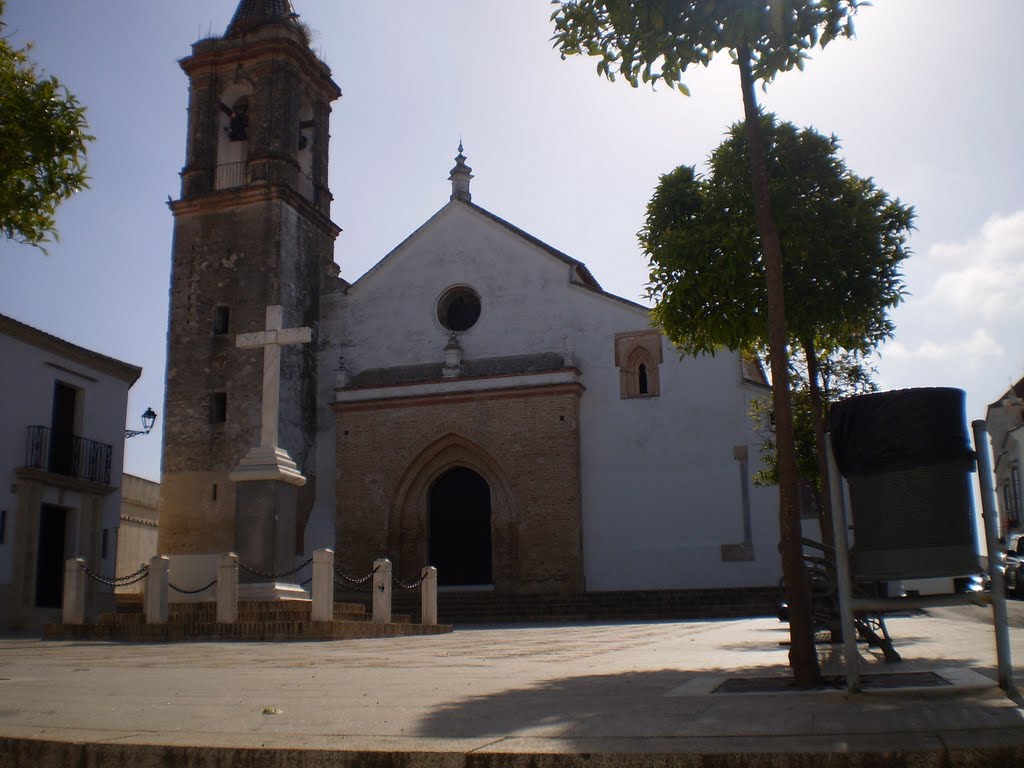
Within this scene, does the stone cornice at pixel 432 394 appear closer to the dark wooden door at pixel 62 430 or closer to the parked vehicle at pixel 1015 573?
the dark wooden door at pixel 62 430

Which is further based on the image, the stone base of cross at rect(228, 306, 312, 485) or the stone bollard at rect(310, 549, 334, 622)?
the stone base of cross at rect(228, 306, 312, 485)

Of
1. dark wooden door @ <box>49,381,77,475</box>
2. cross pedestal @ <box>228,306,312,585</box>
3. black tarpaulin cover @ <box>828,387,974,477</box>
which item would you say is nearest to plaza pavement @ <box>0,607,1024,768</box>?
black tarpaulin cover @ <box>828,387,974,477</box>

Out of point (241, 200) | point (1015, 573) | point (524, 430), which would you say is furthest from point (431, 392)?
point (1015, 573)

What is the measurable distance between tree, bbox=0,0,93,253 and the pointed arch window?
52.4ft

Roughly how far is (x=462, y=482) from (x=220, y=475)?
5.77 meters

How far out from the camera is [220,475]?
23203 millimetres

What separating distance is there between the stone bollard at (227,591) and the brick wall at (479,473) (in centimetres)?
987

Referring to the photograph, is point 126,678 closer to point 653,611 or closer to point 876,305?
point 876,305

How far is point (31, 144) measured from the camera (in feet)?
27.1

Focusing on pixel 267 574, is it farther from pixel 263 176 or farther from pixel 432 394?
pixel 263 176

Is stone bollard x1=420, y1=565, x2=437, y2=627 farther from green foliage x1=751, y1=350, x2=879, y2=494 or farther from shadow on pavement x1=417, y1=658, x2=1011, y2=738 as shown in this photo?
shadow on pavement x1=417, y1=658, x2=1011, y2=738

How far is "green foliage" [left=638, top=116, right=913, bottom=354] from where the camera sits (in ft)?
30.8

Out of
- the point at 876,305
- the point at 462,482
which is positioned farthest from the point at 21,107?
the point at 462,482

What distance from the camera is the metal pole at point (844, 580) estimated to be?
455 centimetres
